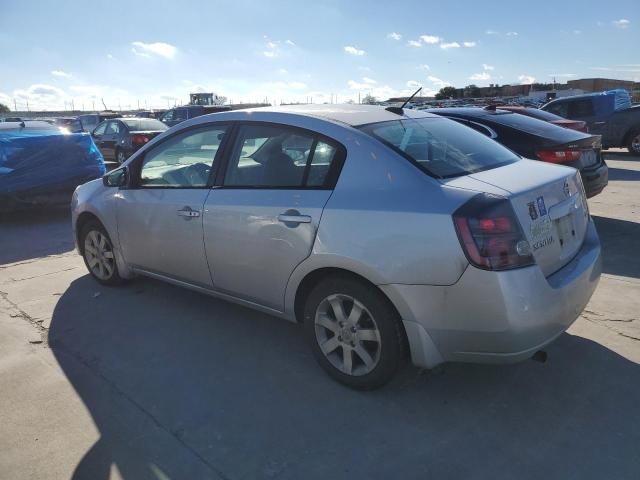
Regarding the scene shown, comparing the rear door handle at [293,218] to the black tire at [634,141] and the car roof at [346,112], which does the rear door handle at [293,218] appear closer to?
the car roof at [346,112]

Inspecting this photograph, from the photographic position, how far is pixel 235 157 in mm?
3562

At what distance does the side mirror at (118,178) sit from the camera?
14.4 ft

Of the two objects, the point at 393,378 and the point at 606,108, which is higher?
the point at 606,108

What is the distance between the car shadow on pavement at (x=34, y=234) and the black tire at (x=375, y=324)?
4558 millimetres

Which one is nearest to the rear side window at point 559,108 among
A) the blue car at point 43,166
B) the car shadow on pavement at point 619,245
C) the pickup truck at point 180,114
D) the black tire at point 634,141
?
the black tire at point 634,141

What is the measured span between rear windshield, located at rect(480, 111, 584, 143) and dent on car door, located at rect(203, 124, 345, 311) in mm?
3945

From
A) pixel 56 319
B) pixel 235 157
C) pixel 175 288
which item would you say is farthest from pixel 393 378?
pixel 56 319

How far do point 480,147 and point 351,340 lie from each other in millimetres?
1588

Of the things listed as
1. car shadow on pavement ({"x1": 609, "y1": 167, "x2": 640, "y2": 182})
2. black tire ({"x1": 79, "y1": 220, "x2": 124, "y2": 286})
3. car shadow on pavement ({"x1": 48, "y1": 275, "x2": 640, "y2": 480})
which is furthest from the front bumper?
car shadow on pavement ({"x1": 609, "y1": 167, "x2": 640, "y2": 182})

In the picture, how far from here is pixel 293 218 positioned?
3.05 meters

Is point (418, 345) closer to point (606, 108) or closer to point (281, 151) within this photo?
point (281, 151)

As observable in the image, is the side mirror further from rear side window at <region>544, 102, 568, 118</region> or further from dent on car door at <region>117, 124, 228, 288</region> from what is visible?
rear side window at <region>544, 102, 568, 118</region>

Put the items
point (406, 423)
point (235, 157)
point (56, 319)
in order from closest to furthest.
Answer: point (406, 423), point (235, 157), point (56, 319)

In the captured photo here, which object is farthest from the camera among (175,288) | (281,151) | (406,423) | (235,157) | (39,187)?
(39,187)
